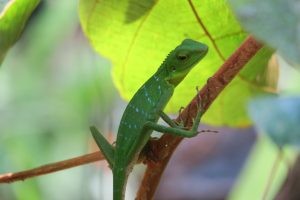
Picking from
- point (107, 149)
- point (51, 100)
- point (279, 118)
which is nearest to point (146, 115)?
point (107, 149)

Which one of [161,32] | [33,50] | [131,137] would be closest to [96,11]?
[161,32]

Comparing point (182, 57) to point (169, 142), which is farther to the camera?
point (182, 57)

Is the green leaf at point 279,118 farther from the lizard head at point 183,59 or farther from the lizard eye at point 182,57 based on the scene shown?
the lizard eye at point 182,57

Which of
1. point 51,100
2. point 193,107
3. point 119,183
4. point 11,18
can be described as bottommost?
point 51,100

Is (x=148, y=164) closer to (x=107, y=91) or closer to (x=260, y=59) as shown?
(x=260, y=59)

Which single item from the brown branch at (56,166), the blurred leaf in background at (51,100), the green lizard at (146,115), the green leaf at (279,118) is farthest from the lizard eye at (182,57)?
the blurred leaf in background at (51,100)

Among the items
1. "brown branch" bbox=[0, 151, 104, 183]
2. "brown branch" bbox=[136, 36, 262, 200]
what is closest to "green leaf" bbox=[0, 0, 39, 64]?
"brown branch" bbox=[0, 151, 104, 183]

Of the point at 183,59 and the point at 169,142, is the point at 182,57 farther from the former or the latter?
the point at 169,142
